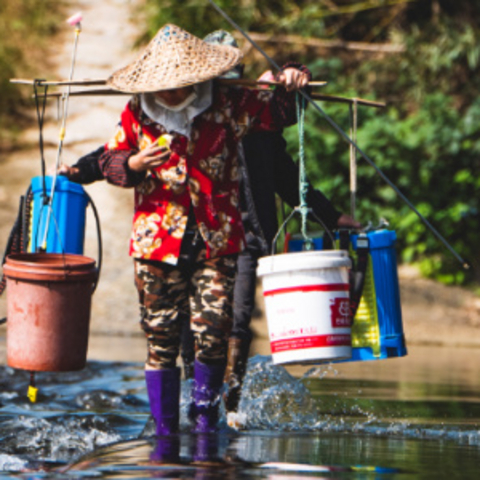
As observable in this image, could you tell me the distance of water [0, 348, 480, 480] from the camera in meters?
4.02

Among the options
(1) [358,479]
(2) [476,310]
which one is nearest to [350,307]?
(1) [358,479]

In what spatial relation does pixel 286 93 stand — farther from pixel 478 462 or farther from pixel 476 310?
pixel 476 310

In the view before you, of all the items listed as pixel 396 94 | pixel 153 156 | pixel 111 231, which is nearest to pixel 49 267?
pixel 153 156

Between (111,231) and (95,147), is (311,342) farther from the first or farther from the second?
(95,147)

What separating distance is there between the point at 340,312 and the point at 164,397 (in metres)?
0.94

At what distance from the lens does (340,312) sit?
4.47 meters

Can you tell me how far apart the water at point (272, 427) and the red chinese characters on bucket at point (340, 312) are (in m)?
0.54

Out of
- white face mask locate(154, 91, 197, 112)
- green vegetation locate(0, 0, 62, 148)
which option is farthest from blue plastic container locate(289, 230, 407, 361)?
green vegetation locate(0, 0, 62, 148)

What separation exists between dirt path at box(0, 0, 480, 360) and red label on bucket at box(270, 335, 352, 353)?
4.23 meters

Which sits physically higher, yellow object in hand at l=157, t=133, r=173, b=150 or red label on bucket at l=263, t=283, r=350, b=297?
yellow object in hand at l=157, t=133, r=173, b=150

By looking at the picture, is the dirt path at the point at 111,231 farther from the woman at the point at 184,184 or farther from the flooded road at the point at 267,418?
the woman at the point at 184,184

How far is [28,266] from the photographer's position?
462 cm

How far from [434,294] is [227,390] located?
19.1 ft

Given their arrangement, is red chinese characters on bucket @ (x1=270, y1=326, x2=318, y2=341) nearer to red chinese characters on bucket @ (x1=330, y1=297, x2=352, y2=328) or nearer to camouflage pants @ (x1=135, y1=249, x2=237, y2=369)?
red chinese characters on bucket @ (x1=330, y1=297, x2=352, y2=328)
